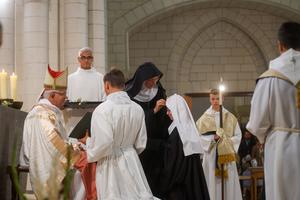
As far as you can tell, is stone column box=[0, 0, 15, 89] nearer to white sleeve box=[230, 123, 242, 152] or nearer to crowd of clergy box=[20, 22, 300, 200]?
crowd of clergy box=[20, 22, 300, 200]

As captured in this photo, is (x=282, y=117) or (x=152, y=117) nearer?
Result: (x=282, y=117)

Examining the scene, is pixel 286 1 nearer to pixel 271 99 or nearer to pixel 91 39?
pixel 91 39

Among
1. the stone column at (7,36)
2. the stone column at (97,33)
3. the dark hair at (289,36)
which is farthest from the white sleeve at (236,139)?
the dark hair at (289,36)

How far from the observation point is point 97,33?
9.56 m

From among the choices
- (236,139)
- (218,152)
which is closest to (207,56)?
(236,139)

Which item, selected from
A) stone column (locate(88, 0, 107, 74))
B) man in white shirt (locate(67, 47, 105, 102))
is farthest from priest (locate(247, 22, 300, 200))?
stone column (locate(88, 0, 107, 74))

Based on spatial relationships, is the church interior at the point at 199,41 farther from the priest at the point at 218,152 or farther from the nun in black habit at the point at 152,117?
the nun in black habit at the point at 152,117

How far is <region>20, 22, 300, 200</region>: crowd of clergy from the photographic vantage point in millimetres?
4191

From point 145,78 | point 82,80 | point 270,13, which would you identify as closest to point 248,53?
point 270,13

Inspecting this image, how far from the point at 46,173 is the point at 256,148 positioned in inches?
285

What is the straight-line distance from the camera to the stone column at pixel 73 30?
9070 mm

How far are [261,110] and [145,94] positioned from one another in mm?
1840

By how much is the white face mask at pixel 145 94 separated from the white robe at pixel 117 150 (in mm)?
784

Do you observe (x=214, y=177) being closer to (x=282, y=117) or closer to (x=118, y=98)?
(x=118, y=98)
